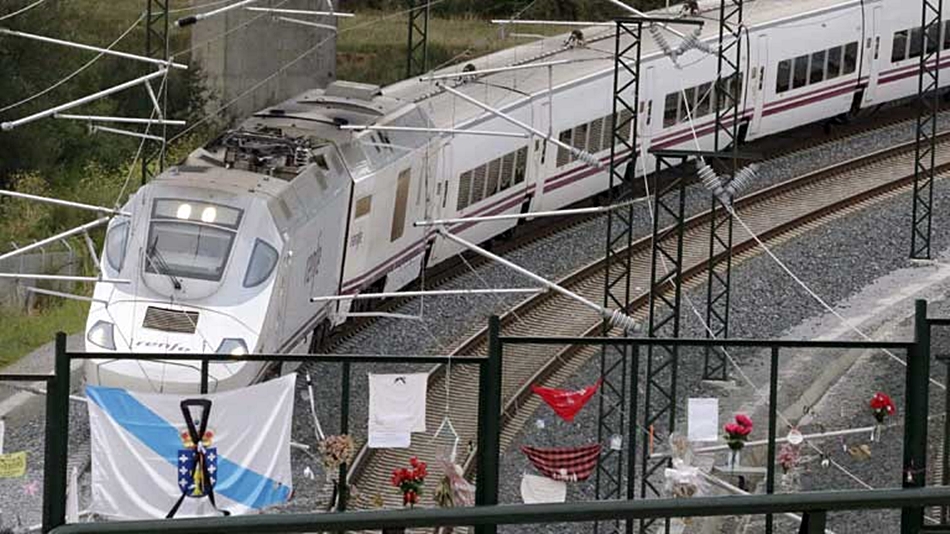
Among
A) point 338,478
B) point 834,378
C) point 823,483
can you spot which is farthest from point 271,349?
point 338,478

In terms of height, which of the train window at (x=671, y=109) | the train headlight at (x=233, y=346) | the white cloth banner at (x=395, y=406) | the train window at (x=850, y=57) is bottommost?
the train headlight at (x=233, y=346)

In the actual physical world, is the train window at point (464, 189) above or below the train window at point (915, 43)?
below

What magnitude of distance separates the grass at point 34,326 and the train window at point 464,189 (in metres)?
5.70

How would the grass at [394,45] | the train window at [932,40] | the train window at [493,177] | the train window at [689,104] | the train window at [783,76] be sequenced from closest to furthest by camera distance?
the train window at [493,177]
the train window at [689,104]
the train window at [783,76]
the train window at [932,40]
the grass at [394,45]

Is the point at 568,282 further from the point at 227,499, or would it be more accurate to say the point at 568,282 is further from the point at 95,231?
the point at 227,499

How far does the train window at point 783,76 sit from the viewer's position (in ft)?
122

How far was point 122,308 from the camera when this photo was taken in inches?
885

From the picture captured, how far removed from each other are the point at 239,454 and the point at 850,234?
20676mm

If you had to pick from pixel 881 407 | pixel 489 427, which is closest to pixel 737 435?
pixel 881 407

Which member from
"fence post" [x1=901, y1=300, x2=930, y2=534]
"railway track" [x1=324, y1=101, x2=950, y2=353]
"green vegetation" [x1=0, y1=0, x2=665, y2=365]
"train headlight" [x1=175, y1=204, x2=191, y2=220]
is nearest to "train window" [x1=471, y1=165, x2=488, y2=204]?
"railway track" [x1=324, y1=101, x2=950, y2=353]

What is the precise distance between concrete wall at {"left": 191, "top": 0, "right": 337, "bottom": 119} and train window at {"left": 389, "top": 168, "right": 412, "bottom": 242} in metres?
15.3

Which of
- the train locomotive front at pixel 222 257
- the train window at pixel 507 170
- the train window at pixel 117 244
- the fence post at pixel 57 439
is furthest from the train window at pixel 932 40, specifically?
the fence post at pixel 57 439

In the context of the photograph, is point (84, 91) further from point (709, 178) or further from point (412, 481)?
point (412, 481)

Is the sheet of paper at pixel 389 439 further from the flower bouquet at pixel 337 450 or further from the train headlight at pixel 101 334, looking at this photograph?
the train headlight at pixel 101 334
